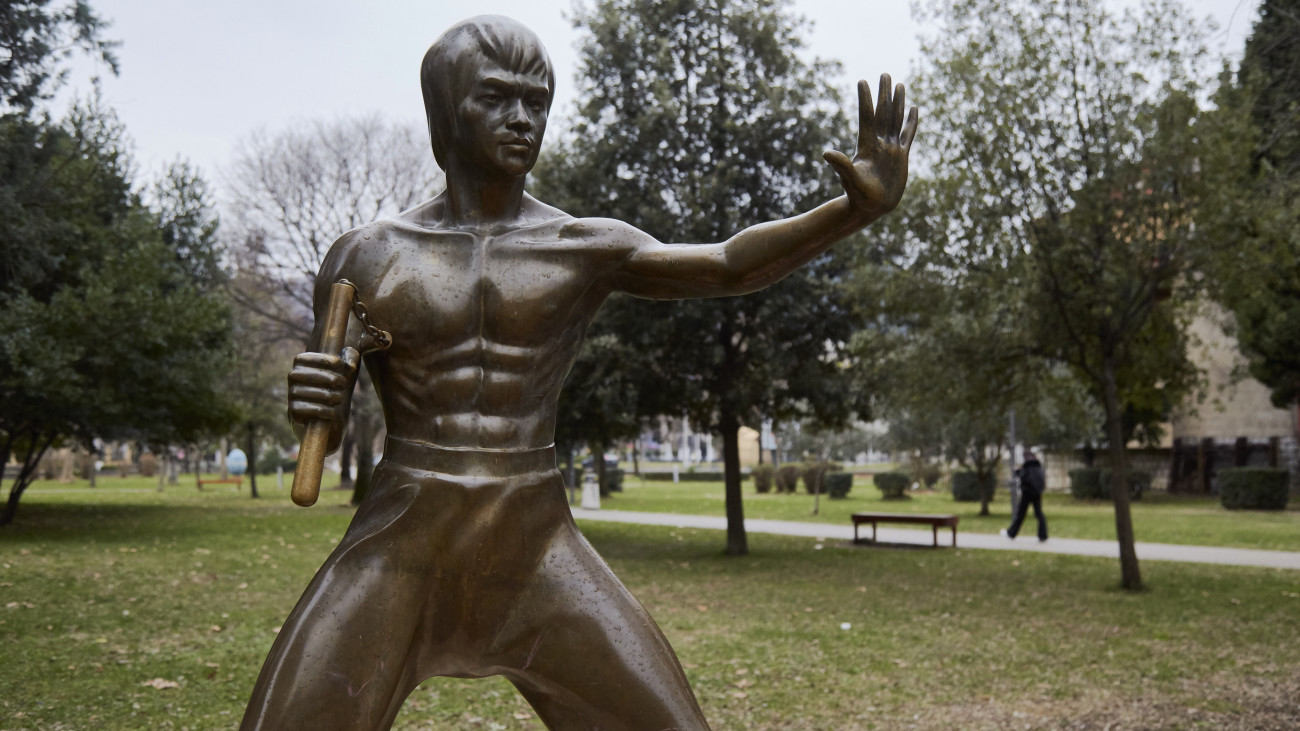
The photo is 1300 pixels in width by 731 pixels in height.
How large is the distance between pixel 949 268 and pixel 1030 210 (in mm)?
1065

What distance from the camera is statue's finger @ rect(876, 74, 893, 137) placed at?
8.20 ft

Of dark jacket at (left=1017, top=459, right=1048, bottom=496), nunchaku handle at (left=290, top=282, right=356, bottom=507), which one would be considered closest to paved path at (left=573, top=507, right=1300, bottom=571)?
dark jacket at (left=1017, top=459, right=1048, bottom=496)

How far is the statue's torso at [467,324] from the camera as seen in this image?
260 cm

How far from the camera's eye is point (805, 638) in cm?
944

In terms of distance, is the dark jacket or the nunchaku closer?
the nunchaku

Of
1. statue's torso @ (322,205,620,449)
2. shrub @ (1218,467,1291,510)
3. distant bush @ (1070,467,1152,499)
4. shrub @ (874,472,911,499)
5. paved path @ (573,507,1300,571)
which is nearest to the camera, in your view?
statue's torso @ (322,205,620,449)

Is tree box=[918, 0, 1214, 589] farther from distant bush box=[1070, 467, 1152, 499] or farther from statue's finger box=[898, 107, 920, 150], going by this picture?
distant bush box=[1070, 467, 1152, 499]

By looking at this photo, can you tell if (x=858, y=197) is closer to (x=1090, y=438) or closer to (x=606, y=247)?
(x=606, y=247)

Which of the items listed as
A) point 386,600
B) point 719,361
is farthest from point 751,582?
point 386,600

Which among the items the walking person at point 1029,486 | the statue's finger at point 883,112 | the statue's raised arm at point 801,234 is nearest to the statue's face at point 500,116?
the statue's raised arm at point 801,234

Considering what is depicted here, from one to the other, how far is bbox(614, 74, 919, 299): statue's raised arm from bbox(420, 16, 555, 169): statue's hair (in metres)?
0.52

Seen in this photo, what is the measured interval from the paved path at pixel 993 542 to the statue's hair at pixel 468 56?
14356mm

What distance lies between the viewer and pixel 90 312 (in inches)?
591

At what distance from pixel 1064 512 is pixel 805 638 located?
1841 centimetres
